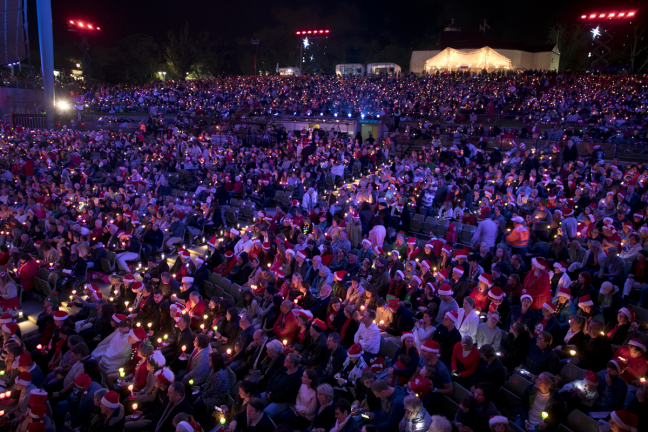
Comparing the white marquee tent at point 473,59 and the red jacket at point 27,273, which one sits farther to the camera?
the white marquee tent at point 473,59

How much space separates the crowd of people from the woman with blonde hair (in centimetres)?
3

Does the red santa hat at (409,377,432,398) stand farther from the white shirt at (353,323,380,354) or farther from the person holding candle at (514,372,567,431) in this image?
the white shirt at (353,323,380,354)

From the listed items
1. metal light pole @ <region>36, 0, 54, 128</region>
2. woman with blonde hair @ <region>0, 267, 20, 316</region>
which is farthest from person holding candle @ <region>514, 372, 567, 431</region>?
metal light pole @ <region>36, 0, 54, 128</region>

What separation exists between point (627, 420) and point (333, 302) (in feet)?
11.1

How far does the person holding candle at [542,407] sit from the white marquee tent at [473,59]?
40.8 metres

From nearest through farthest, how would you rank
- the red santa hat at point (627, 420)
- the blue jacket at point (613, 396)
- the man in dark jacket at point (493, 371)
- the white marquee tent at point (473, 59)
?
1. the red santa hat at point (627, 420)
2. the blue jacket at point (613, 396)
3. the man in dark jacket at point (493, 371)
4. the white marquee tent at point (473, 59)

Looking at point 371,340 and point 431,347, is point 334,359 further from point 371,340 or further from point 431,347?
point 431,347

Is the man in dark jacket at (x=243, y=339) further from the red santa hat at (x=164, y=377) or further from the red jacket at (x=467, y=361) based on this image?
the red jacket at (x=467, y=361)

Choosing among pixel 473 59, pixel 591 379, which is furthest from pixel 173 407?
pixel 473 59

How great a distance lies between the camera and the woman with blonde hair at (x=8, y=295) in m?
6.64

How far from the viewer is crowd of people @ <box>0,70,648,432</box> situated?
12.9ft

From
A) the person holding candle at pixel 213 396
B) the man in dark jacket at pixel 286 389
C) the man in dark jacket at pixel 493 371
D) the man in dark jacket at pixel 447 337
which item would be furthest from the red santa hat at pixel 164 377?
the man in dark jacket at pixel 493 371

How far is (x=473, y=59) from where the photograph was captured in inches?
1560

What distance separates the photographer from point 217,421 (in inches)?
172
